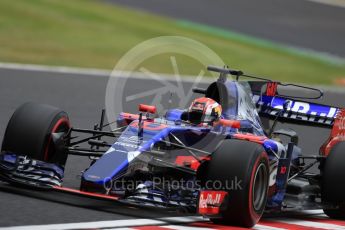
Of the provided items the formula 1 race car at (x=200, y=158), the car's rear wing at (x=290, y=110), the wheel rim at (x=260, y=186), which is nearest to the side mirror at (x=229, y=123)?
the formula 1 race car at (x=200, y=158)

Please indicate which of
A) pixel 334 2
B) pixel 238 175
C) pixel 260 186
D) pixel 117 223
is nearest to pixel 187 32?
pixel 334 2

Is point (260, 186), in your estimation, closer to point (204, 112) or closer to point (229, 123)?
point (229, 123)

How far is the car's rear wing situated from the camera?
978 centimetres

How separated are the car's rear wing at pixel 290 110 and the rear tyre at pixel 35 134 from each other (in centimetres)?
234

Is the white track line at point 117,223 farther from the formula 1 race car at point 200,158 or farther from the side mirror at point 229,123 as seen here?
the side mirror at point 229,123

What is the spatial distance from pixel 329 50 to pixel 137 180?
62.7 feet

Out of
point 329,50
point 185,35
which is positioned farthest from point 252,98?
point 329,50

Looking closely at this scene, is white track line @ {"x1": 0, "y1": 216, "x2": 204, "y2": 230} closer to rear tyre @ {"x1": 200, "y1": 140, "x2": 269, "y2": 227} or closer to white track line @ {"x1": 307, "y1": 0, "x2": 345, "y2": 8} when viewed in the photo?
rear tyre @ {"x1": 200, "y1": 140, "x2": 269, "y2": 227}

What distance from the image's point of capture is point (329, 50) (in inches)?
1038

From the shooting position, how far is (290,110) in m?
9.80

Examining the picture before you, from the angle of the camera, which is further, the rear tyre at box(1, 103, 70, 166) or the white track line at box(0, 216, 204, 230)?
the rear tyre at box(1, 103, 70, 166)

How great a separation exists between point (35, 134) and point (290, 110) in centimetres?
286

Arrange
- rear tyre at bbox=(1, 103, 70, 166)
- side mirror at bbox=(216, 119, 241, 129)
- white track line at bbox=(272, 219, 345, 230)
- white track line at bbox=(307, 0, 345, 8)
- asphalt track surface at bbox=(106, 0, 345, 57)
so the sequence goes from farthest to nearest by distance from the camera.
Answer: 1. white track line at bbox=(307, 0, 345, 8)
2. asphalt track surface at bbox=(106, 0, 345, 57)
3. side mirror at bbox=(216, 119, 241, 129)
4. white track line at bbox=(272, 219, 345, 230)
5. rear tyre at bbox=(1, 103, 70, 166)

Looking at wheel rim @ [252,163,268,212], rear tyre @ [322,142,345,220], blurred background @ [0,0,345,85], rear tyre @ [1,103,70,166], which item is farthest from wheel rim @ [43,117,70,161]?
blurred background @ [0,0,345,85]
